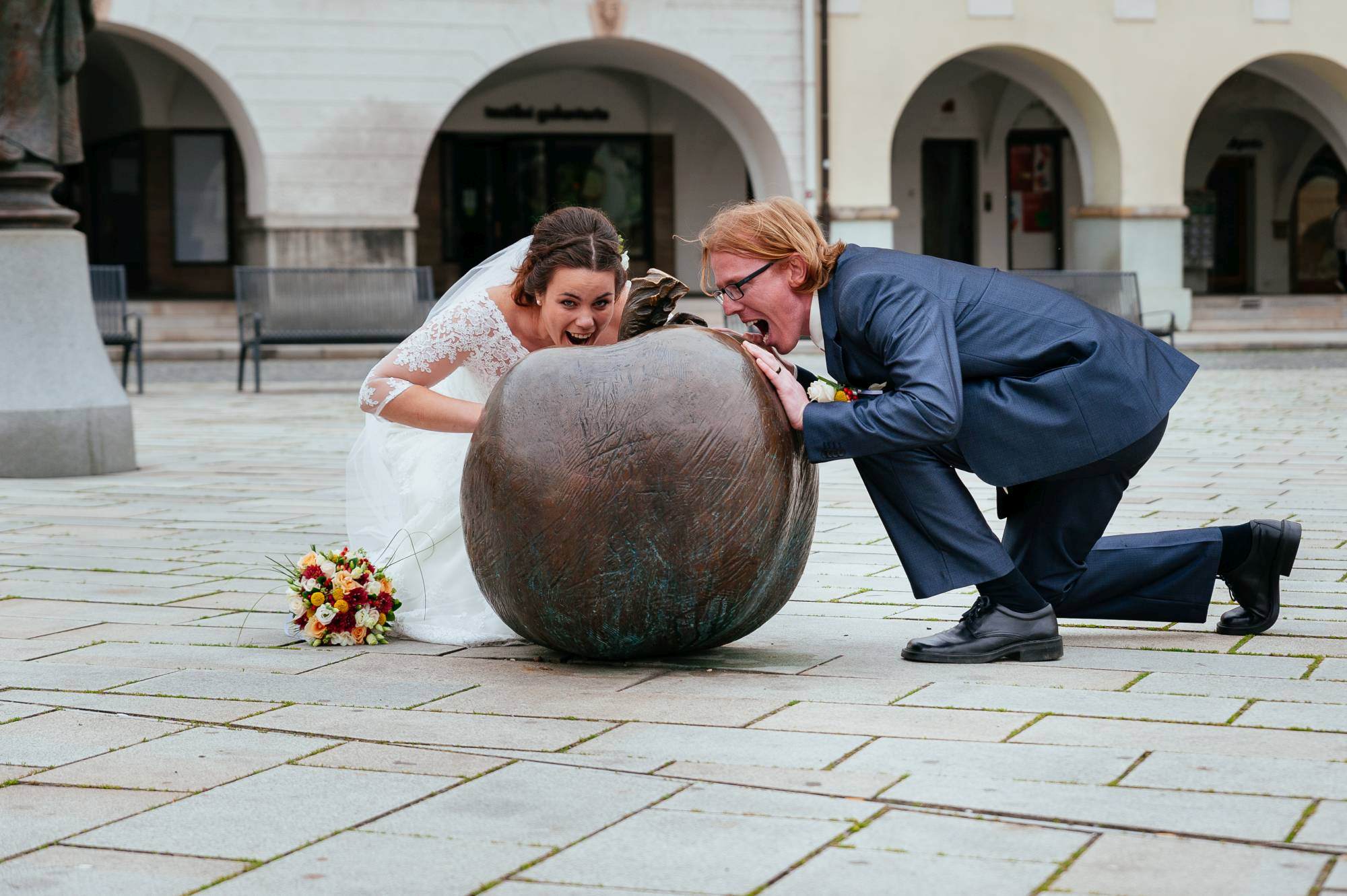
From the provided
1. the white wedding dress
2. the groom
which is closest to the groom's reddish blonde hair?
the groom

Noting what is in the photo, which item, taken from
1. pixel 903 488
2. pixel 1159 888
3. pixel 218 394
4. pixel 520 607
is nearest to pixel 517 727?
pixel 520 607

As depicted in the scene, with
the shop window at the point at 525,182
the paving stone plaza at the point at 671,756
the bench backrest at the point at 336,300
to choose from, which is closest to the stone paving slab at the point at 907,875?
the paving stone plaza at the point at 671,756

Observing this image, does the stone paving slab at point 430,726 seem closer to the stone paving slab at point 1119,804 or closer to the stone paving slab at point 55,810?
the stone paving slab at point 55,810

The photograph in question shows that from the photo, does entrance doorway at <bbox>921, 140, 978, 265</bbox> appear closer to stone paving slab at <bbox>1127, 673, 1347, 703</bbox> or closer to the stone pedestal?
the stone pedestal

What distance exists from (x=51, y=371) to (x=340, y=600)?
532cm

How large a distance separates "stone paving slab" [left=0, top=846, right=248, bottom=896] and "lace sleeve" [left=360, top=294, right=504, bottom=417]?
2547 mm

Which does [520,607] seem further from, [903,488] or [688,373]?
[903,488]

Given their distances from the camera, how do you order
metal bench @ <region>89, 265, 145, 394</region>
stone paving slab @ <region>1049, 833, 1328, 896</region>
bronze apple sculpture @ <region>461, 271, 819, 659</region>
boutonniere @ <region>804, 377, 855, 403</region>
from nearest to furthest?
stone paving slab @ <region>1049, 833, 1328, 896</region>, bronze apple sculpture @ <region>461, 271, 819, 659</region>, boutonniere @ <region>804, 377, 855, 403</region>, metal bench @ <region>89, 265, 145, 394</region>

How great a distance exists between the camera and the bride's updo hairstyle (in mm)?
5102

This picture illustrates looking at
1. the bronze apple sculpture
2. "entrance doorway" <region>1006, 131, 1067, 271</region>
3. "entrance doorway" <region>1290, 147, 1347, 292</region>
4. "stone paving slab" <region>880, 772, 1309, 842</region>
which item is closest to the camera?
"stone paving slab" <region>880, 772, 1309, 842</region>

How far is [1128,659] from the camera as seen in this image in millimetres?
4691

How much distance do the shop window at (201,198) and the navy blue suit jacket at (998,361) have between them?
2291cm

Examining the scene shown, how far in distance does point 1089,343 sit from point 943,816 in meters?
1.72

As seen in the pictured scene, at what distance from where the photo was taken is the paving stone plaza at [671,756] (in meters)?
2.96
